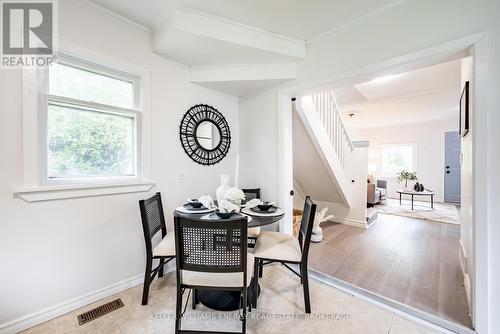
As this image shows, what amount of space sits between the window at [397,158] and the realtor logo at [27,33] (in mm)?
8580

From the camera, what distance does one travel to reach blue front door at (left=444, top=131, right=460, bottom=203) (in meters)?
5.99

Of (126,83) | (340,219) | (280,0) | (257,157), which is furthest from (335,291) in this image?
(126,83)

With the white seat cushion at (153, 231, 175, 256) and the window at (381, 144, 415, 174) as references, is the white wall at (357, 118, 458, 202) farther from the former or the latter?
the white seat cushion at (153, 231, 175, 256)

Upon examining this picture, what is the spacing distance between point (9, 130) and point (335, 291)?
289cm

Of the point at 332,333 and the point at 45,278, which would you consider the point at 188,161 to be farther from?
the point at 332,333

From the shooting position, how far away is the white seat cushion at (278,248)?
5.61ft

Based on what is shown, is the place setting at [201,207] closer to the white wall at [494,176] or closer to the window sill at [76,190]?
the window sill at [76,190]

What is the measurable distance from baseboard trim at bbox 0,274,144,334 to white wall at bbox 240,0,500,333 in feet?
6.00

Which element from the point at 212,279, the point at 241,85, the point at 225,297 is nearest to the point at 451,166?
the point at 241,85

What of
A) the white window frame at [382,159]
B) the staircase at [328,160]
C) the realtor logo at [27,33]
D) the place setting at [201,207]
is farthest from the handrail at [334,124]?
the white window frame at [382,159]

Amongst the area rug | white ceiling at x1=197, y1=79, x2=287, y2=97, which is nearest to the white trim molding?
the area rug

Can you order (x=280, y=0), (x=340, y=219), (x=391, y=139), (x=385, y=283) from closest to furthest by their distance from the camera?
(x=280, y=0) < (x=385, y=283) < (x=340, y=219) < (x=391, y=139)

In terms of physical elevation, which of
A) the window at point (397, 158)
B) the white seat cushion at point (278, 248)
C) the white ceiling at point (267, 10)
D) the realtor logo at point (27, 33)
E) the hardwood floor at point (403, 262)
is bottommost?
the hardwood floor at point (403, 262)

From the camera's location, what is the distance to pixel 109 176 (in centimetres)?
194
